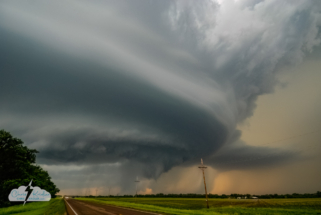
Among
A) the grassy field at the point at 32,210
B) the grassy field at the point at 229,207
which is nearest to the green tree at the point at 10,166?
the grassy field at the point at 32,210

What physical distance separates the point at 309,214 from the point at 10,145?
71.2 m

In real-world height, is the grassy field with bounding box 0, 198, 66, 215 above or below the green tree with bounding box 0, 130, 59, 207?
below

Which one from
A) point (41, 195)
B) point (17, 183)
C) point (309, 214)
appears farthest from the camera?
point (41, 195)

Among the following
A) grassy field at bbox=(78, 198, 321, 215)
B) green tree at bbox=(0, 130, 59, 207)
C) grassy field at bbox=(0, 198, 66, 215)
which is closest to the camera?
grassy field at bbox=(0, 198, 66, 215)

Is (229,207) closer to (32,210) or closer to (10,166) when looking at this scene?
(32,210)

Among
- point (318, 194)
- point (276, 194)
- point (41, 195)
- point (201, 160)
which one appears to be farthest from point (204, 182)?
point (276, 194)

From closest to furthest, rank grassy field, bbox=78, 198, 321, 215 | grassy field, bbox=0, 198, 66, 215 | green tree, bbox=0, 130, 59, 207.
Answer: grassy field, bbox=0, 198, 66, 215 → grassy field, bbox=78, 198, 321, 215 → green tree, bbox=0, 130, 59, 207

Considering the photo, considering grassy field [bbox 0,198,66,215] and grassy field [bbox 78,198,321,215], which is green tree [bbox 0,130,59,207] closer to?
grassy field [bbox 0,198,66,215]

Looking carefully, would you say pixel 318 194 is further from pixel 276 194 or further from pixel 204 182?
pixel 204 182

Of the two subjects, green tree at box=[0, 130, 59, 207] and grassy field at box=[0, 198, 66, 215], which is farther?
green tree at box=[0, 130, 59, 207]

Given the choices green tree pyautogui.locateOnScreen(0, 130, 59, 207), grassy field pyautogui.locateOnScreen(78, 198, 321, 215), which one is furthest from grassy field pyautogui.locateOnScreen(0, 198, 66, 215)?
grassy field pyautogui.locateOnScreen(78, 198, 321, 215)

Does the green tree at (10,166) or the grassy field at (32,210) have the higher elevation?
the green tree at (10,166)

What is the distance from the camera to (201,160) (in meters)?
48.5

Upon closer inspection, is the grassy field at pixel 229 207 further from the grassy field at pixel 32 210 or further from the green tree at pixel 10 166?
the green tree at pixel 10 166
